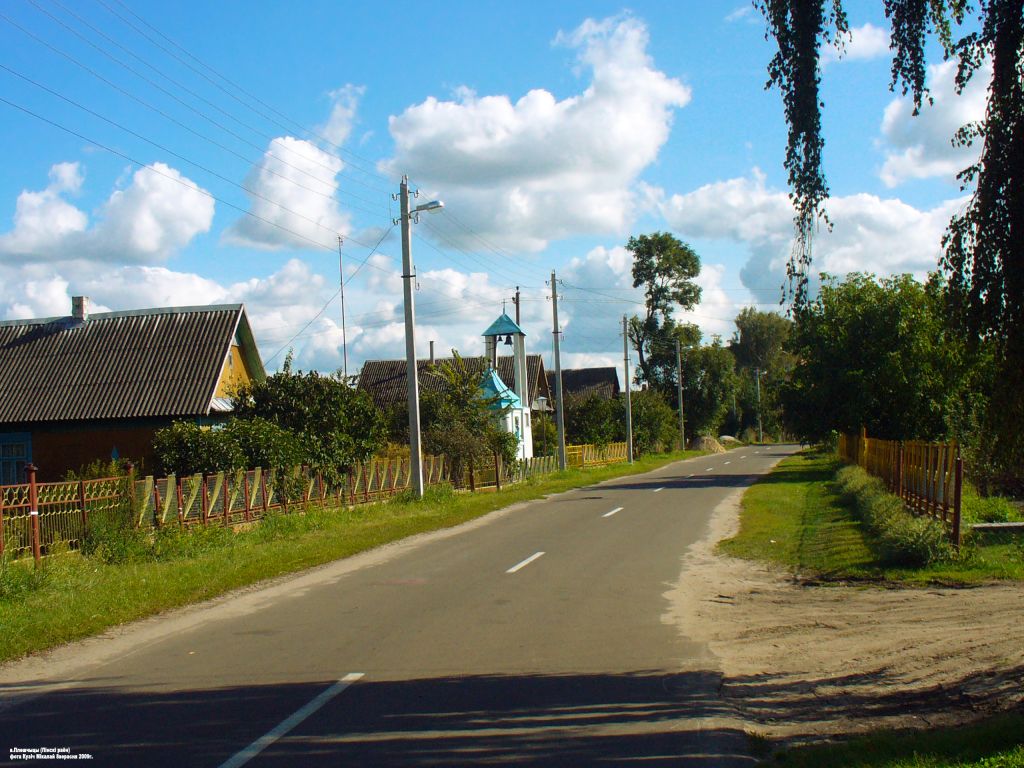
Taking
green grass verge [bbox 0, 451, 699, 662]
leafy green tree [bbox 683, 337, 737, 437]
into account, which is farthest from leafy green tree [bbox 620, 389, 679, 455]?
green grass verge [bbox 0, 451, 699, 662]

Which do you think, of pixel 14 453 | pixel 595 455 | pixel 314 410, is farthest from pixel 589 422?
pixel 14 453

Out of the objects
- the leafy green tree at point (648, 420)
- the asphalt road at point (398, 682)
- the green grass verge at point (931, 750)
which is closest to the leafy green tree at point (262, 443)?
the asphalt road at point (398, 682)

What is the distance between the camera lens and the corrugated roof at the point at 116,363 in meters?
27.5

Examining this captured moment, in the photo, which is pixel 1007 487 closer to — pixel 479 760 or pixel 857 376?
pixel 857 376

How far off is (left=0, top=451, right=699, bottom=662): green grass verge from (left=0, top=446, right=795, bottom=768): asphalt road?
63 centimetres

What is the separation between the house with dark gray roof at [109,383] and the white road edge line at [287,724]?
20.4 m

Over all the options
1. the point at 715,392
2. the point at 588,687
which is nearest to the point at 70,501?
the point at 588,687

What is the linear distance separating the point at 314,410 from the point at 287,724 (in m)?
21.2

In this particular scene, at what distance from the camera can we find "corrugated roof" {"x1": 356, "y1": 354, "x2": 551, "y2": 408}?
60281mm

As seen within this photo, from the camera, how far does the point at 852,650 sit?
8852 mm

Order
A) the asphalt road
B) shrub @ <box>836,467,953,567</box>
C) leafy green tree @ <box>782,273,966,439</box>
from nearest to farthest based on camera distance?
the asphalt road < shrub @ <box>836,467,953,567</box> < leafy green tree @ <box>782,273,966,439</box>

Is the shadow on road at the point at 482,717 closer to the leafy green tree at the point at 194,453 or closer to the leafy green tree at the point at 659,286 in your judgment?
the leafy green tree at the point at 194,453

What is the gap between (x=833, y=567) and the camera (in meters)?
14.1

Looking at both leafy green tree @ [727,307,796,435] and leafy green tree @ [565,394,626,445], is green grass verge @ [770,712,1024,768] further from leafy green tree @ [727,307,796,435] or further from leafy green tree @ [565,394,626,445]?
leafy green tree @ [727,307,796,435]
